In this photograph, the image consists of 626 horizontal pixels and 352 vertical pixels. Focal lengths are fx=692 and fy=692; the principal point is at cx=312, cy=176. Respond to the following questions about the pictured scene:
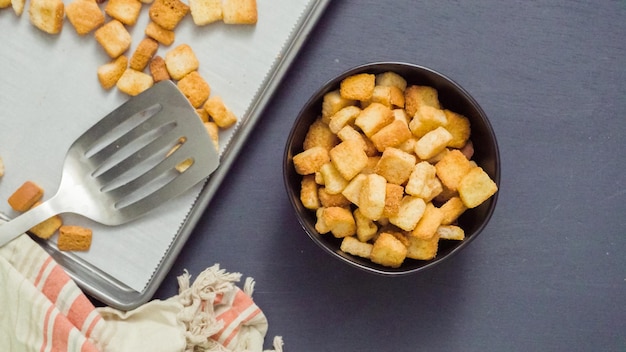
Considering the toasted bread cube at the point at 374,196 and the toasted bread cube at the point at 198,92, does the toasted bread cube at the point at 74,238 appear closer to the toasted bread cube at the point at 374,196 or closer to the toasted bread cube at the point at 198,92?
the toasted bread cube at the point at 198,92

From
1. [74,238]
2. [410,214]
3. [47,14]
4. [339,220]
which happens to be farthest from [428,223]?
[47,14]

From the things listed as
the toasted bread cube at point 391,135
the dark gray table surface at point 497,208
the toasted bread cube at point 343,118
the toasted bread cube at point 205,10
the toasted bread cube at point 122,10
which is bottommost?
the dark gray table surface at point 497,208

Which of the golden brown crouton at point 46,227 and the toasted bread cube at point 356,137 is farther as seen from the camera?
the golden brown crouton at point 46,227

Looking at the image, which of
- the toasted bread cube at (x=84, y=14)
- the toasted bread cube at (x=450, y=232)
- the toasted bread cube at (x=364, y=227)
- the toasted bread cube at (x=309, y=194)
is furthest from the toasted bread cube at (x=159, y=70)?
the toasted bread cube at (x=450, y=232)

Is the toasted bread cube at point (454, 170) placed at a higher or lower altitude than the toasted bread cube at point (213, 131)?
lower

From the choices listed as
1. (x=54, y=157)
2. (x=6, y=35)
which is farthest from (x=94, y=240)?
(x=6, y=35)

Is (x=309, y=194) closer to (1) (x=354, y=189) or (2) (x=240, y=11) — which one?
(1) (x=354, y=189)

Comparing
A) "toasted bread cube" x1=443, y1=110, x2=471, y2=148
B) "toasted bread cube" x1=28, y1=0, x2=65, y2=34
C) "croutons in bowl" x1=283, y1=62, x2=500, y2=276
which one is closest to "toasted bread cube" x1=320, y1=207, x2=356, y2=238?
"croutons in bowl" x1=283, y1=62, x2=500, y2=276
